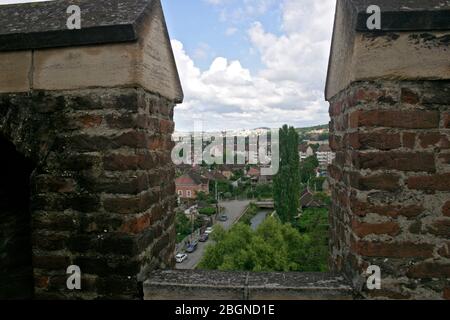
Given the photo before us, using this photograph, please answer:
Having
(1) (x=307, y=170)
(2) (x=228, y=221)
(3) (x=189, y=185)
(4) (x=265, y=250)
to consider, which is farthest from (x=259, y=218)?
(4) (x=265, y=250)

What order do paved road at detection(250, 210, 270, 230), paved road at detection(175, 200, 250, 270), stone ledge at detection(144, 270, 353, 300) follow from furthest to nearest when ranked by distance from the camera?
paved road at detection(250, 210, 270, 230) < paved road at detection(175, 200, 250, 270) < stone ledge at detection(144, 270, 353, 300)

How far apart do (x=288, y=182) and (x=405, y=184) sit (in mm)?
31542

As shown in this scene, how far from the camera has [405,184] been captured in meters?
2.06

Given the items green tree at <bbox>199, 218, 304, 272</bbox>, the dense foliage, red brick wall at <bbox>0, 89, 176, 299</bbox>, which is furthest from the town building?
red brick wall at <bbox>0, 89, 176, 299</bbox>

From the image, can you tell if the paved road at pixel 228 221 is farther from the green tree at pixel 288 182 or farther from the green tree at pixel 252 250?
the green tree at pixel 252 250

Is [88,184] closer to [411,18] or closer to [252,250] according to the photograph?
[411,18]

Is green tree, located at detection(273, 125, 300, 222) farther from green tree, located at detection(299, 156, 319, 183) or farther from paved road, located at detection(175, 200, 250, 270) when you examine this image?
green tree, located at detection(299, 156, 319, 183)

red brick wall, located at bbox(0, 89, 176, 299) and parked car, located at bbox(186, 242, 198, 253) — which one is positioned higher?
red brick wall, located at bbox(0, 89, 176, 299)

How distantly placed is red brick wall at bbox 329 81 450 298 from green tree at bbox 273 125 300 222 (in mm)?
31104

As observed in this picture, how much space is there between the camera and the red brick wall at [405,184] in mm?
2049

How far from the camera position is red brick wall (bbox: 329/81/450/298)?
205 cm

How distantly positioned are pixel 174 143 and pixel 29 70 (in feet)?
3.78

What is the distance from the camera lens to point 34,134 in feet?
7.38

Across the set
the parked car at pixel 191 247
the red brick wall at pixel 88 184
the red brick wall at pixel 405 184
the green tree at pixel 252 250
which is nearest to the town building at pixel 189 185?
the parked car at pixel 191 247
